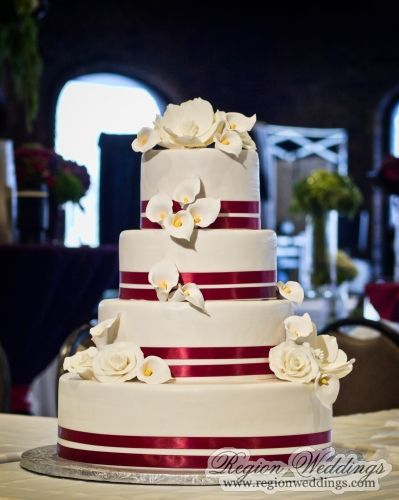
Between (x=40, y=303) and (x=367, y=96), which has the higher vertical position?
(x=367, y=96)

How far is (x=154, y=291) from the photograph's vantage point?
63.0 inches

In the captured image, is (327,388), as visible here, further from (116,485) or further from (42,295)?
(42,295)

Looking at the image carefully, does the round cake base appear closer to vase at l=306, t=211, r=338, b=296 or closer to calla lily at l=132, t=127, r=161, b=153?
calla lily at l=132, t=127, r=161, b=153

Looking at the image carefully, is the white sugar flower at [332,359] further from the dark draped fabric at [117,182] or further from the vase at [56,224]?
the dark draped fabric at [117,182]

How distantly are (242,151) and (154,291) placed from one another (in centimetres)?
23

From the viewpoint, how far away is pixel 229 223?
5.35ft

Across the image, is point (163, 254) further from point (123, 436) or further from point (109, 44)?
point (109, 44)

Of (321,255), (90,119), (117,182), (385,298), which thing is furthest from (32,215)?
(90,119)

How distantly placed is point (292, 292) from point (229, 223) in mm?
128

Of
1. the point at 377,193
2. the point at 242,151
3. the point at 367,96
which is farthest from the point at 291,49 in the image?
the point at 242,151

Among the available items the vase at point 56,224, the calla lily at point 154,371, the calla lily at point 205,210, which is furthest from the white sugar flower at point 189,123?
the vase at point 56,224

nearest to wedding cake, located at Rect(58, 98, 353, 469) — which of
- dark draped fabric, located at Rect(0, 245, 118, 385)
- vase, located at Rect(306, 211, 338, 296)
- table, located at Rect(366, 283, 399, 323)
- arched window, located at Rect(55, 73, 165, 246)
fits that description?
dark draped fabric, located at Rect(0, 245, 118, 385)

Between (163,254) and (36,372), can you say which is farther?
(36,372)

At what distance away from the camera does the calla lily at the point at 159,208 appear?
158cm
